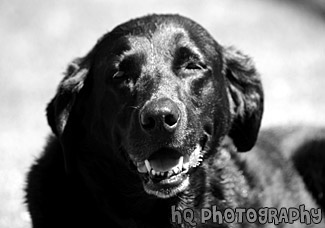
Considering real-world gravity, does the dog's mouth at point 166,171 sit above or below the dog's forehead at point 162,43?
below

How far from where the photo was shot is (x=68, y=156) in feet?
14.3

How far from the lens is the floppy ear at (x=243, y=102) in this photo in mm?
4797

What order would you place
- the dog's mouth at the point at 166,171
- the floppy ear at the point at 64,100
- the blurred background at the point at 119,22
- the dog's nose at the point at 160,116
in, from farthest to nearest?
the blurred background at the point at 119,22 → the floppy ear at the point at 64,100 → the dog's mouth at the point at 166,171 → the dog's nose at the point at 160,116

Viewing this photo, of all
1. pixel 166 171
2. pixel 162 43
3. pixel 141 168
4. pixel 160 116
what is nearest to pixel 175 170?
pixel 166 171

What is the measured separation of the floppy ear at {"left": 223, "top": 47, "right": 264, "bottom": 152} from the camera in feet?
15.7

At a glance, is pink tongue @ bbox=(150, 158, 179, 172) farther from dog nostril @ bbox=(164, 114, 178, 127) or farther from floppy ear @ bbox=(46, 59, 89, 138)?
floppy ear @ bbox=(46, 59, 89, 138)

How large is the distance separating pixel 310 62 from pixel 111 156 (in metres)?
7.71

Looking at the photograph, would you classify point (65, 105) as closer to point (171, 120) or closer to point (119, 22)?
point (171, 120)

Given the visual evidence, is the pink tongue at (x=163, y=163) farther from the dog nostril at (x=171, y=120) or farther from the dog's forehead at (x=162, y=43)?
the dog's forehead at (x=162, y=43)

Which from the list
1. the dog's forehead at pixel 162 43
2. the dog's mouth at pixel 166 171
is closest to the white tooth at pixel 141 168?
the dog's mouth at pixel 166 171

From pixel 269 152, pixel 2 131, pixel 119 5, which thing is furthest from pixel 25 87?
pixel 269 152

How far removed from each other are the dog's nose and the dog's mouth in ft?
0.56

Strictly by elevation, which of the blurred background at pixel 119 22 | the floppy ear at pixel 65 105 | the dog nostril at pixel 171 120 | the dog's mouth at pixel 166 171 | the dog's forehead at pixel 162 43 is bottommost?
the dog's mouth at pixel 166 171

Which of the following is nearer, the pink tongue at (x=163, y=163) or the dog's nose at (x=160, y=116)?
the dog's nose at (x=160, y=116)
